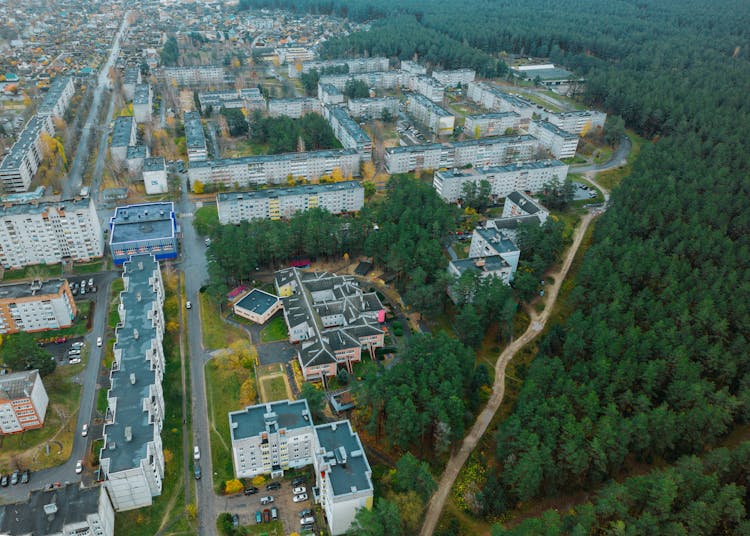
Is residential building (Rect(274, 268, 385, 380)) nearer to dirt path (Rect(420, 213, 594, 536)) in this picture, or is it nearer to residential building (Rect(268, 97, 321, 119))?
dirt path (Rect(420, 213, 594, 536))

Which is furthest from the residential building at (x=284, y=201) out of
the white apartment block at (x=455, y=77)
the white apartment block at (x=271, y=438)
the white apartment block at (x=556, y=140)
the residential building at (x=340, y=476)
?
the white apartment block at (x=455, y=77)

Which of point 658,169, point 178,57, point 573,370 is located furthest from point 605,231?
point 178,57

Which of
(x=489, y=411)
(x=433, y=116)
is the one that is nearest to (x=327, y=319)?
(x=489, y=411)

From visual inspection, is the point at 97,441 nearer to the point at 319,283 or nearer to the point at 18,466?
the point at 18,466

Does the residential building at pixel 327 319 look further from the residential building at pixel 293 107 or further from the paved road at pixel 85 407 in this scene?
the residential building at pixel 293 107

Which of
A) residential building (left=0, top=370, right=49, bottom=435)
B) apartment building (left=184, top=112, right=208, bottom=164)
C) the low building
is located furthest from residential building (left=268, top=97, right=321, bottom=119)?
residential building (left=0, top=370, right=49, bottom=435)

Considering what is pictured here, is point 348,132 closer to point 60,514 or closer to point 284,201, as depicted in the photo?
point 284,201
